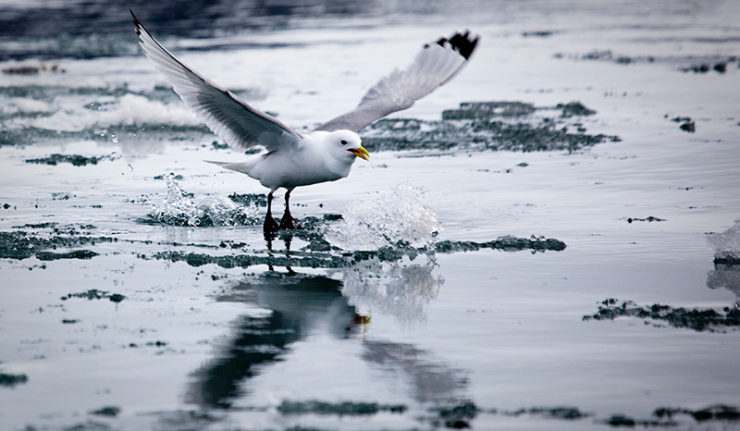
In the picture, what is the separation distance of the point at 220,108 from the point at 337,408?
193 inches

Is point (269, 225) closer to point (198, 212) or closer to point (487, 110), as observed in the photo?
point (198, 212)

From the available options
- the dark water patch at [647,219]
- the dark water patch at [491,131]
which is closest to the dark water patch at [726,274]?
the dark water patch at [647,219]

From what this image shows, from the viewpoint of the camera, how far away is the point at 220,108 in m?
9.52

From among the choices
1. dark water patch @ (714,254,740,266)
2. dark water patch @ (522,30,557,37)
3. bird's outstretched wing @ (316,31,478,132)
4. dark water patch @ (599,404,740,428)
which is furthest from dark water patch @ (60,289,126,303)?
dark water patch @ (522,30,557,37)

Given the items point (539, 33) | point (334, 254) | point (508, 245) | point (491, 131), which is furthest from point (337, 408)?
point (539, 33)

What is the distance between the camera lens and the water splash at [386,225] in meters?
8.47

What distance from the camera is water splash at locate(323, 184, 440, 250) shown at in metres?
8.47

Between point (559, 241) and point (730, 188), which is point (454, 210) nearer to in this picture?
point (559, 241)

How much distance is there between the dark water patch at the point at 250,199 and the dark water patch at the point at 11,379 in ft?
16.3

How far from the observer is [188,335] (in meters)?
6.25

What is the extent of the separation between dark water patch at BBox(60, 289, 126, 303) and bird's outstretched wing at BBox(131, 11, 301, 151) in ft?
7.58

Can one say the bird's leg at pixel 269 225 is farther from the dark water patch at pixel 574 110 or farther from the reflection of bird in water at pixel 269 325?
the dark water patch at pixel 574 110

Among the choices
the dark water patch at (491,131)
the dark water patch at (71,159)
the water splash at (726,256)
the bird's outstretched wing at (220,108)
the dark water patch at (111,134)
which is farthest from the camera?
the dark water patch at (111,134)

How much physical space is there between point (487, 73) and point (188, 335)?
14974mm
